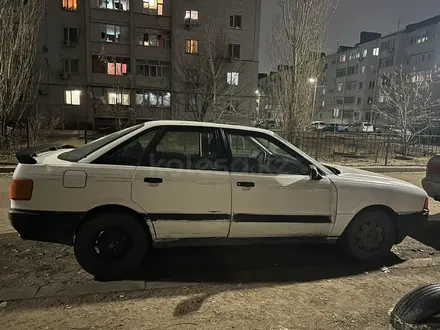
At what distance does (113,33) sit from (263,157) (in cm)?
2696

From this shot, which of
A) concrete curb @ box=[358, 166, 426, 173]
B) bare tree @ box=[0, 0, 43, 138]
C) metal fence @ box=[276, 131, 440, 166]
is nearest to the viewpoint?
concrete curb @ box=[358, 166, 426, 173]

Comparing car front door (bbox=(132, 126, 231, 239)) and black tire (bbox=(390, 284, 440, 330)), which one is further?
car front door (bbox=(132, 126, 231, 239))

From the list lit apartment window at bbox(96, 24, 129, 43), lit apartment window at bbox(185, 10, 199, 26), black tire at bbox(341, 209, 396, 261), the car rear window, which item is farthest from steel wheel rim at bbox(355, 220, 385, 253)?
lit apartment window at bbox(96, 24, 129, 43)

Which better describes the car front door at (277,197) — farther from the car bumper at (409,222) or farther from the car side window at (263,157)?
the car bumper at (409,222)

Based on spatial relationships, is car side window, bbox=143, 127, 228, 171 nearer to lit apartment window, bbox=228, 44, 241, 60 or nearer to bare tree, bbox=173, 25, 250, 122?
bare tree, bbox=173, 25, 250, 122

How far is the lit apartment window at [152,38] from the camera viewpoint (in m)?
27.1

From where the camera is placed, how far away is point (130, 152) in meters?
3.45

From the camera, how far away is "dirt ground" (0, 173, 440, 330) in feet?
8.77

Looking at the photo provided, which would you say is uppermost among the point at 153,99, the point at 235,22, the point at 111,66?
the point at 235,22

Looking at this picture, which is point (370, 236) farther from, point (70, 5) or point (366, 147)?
point (70, 5)

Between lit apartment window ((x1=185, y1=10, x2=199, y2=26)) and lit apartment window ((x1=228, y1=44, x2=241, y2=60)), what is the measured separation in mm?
3509

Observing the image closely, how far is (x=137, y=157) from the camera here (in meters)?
3.43

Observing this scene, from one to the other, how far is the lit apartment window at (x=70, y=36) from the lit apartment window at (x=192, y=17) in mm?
9193

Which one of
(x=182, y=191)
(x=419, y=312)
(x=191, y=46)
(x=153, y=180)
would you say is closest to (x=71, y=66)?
(x=191, y=46)
